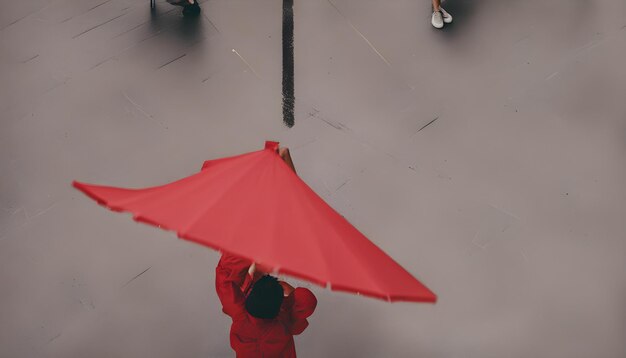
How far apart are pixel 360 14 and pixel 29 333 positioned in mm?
3578

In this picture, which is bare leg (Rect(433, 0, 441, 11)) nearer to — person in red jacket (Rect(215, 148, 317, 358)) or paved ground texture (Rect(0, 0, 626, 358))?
paved ground texture (Rect(0, 0, 626, 358))

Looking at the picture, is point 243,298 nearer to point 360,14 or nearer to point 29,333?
point 29,333

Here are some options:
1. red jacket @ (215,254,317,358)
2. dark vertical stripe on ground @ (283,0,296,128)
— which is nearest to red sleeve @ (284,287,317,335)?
red jacket @ (215,254,317,358)

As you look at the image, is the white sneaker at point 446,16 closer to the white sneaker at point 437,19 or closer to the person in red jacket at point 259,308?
the white sneaker at point 437,19

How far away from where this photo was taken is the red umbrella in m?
2.54

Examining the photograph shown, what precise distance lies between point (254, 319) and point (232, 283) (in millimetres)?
254

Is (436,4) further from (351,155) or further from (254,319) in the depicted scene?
(254,319)

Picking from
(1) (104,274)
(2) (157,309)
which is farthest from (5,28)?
(2) (157,309)

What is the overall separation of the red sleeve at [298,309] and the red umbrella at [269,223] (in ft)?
2.08

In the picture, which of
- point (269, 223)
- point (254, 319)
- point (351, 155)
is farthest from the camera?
point (351, 155)

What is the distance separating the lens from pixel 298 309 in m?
3.53

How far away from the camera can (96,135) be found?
5.09 metres

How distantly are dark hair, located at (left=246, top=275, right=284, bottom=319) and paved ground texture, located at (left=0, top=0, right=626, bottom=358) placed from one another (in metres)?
1.34

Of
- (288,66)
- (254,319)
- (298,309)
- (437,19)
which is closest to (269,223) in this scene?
(254,319)
